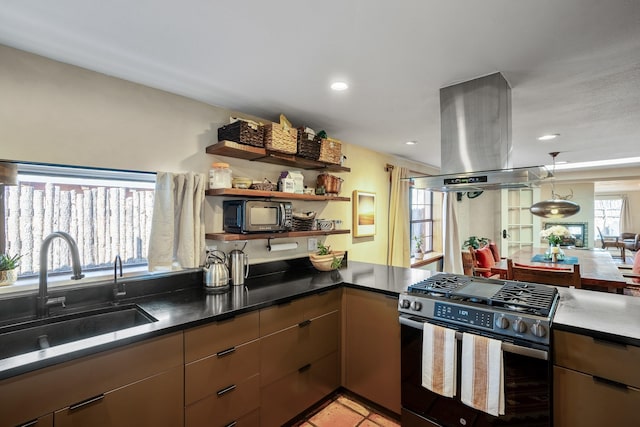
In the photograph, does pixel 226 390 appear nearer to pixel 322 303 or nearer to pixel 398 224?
pixel 322 303

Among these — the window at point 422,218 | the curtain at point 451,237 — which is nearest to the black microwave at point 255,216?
the window at point 422,218

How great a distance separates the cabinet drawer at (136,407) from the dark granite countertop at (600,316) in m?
1.78

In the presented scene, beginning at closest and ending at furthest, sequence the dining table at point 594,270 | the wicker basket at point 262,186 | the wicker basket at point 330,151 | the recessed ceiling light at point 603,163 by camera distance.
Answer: the wicker basket at point 262,186 → the wicker basket at point 330,151 → the dining table at point 594,270 → the recessed ceiling light at point 603,163

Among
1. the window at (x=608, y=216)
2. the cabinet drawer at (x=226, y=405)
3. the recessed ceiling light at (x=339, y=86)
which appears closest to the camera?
the cabinet drawer at (x=226, y=405)

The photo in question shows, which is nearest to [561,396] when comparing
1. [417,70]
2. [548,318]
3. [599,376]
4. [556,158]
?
[599,376]

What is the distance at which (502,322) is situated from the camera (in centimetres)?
143

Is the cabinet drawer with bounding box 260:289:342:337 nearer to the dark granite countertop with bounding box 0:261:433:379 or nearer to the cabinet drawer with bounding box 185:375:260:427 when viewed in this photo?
the dark granite countertop with bounding box 0:261:433:379

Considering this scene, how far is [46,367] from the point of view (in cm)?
106

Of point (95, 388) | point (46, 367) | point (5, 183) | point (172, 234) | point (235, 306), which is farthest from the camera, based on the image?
point (172, 234)

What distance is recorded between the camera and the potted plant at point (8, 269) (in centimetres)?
147

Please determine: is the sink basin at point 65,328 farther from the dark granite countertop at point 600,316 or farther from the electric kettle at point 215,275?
the dark granite countertop at point 600,316

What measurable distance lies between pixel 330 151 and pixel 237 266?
4.08 ft

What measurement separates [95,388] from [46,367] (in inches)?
7.8

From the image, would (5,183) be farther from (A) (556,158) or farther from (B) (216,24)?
(A) (556,158)
